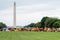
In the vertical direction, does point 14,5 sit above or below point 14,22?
above

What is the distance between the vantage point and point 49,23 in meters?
105

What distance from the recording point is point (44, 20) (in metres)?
119

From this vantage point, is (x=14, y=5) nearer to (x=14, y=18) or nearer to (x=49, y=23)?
(x=14, y=18)

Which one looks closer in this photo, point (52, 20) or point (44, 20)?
point (52, 20)

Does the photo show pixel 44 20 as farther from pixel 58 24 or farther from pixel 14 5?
pixel 14 5

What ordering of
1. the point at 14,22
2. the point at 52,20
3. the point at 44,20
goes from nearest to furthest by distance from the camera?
the point at 14,22, the point at 52,20, the point at 44,20

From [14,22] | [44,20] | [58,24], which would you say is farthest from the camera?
[44,20]

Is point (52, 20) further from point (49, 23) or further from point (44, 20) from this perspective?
point (44, 20)

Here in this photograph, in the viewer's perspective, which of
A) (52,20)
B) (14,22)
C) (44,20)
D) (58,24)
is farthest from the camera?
(44,20)

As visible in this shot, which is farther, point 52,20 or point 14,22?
point 52,20

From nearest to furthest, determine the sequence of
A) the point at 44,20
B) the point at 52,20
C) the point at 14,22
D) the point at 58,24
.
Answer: the point at 14,22, the point at 58,24, the point at 52,20, the point at 44,20

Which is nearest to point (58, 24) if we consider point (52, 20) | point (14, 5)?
point (52, 20)

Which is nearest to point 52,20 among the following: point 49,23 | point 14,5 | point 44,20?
point 49,23

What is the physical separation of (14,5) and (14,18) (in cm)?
485
